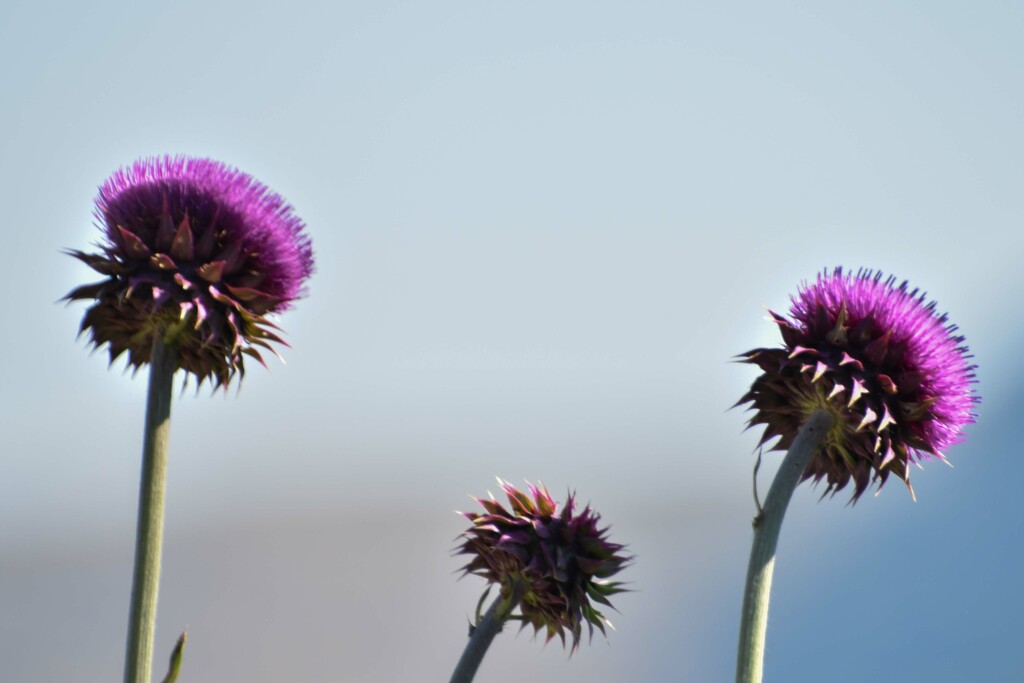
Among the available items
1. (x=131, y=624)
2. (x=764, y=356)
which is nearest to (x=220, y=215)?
(x=131, y=624)

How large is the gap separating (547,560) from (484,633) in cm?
30

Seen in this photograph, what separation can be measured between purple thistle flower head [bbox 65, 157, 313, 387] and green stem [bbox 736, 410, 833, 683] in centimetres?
177

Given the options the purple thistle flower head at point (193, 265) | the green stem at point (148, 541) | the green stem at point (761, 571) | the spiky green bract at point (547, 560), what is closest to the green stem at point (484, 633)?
the spiky green bract at point (547, 560)

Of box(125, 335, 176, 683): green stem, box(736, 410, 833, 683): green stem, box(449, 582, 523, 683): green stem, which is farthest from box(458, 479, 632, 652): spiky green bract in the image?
box(125, 335, 176, 683): green stem

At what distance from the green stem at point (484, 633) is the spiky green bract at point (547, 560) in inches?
0.9

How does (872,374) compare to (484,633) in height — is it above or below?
above

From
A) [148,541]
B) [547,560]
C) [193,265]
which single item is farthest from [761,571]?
[193,265]

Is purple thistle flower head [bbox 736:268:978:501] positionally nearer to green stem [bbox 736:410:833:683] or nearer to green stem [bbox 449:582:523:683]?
green stem [bbox 736:410:833:683]

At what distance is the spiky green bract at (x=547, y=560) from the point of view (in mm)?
3322

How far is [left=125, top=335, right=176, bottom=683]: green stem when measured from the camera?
3162 mm

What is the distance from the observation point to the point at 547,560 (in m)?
3.31

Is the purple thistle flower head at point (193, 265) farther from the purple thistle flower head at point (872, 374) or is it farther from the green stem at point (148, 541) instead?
the purple thistle flower head at point (872, 374)

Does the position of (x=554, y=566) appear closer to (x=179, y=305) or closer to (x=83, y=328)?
(x=179, y=305)

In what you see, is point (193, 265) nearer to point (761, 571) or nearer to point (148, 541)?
point (148, 541)
